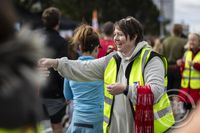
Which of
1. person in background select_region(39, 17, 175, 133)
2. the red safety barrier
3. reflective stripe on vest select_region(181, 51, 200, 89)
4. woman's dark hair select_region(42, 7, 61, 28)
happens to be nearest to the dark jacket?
woman's dark hair select_region(42, 7, 61, 28)

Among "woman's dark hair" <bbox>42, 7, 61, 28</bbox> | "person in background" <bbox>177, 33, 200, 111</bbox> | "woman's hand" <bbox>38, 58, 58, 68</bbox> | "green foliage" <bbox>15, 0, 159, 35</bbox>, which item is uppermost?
"green foliage" <bbox>15, 0, 159, 35</bbox>

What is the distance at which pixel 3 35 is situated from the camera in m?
1.42

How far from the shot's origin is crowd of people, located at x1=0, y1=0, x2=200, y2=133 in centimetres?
140

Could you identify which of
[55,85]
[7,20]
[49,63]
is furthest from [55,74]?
[7,20]

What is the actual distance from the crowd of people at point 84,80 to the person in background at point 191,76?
2.26 meters

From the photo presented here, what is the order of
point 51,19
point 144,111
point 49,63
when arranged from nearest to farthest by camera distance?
point 144,111, point 49,63, point 51,19

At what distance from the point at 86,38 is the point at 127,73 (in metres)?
1.22

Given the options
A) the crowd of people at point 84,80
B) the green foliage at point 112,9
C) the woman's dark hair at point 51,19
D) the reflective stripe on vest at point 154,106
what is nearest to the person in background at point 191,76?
the crowd of people at point 84,80

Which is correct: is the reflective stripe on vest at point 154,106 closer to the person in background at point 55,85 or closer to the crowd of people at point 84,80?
the crowd of people at point 84,80

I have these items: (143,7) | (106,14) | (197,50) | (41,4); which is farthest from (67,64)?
(143,7)

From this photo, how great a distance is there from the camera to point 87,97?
5230 mm

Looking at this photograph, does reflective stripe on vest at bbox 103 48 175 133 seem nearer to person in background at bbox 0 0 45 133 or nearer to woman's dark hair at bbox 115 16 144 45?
woman's dark hair at bbox 115 16 144 45

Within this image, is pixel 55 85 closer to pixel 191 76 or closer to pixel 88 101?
Result: pixel 88 101

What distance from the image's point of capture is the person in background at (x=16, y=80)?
1.37m
